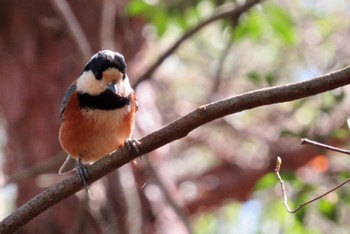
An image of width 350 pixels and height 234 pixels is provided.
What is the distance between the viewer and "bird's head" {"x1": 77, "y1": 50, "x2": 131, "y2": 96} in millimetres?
3115

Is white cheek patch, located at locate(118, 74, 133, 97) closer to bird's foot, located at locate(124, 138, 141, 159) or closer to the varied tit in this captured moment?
the varied tit

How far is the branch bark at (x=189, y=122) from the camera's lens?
7.56ft

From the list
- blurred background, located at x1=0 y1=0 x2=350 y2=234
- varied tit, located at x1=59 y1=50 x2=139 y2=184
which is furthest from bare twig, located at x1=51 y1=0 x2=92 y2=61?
varied tit, located at x1=59 y1=50 x2=139 y2=184

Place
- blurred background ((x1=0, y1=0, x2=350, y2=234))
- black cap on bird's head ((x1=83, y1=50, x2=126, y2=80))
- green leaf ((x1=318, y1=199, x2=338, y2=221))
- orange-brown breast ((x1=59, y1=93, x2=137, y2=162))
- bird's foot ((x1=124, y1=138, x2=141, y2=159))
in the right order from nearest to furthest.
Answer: bird's foot ((x1=124, y1=138, x2=141, y2=159)), black cap on bird's head ((x1=83, y1=50, x2=126, y2=80)), orange-brown breast ((x1=59, y1=93, x2=137, y2=162)), green leaf ((x1=318, y1=199, x2=338, y2=221)), blurred background ((x1=0, y1=0, x2=350, y2=234))

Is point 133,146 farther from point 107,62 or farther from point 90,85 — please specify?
point 90,85

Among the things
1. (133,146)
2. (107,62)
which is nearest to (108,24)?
(107,62)

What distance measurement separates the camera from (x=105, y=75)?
3168 mm

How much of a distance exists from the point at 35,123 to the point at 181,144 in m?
1.87

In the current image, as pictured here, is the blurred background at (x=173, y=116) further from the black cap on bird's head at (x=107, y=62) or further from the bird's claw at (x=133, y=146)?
the bird's claw at (x=133, y=146)

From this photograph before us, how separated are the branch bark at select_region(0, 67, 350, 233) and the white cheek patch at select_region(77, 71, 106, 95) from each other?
0.62 meters

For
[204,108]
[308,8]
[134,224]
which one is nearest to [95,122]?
[204,108]

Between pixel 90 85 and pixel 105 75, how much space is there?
113mm

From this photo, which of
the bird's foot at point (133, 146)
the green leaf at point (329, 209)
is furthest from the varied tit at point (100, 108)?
the green leaf at point (329, 209)

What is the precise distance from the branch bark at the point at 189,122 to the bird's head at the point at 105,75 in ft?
1.89
